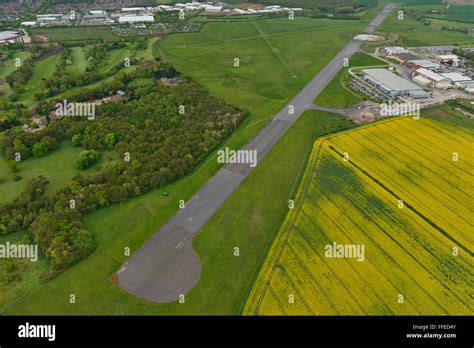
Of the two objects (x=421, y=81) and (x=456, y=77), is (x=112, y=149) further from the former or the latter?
(x=456, y=77)

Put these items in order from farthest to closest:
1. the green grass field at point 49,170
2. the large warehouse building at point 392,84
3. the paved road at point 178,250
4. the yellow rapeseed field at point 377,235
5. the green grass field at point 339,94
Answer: the large warehouse building at point 392,84 → the green grass field at point 339,94 → the green grass field at point 49,170 → the paved road at point 178,250 → the yellow rapeseed field at point 377,235

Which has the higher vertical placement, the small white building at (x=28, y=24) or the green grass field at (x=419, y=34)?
the small white building at (x=28, y=24)

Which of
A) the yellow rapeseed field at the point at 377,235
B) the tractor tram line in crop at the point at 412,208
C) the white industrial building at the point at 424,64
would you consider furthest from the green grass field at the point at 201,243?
the white industrial building at the point at 424,64

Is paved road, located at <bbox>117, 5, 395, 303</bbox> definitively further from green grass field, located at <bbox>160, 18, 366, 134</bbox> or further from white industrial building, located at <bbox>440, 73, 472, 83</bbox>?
white industrial building, located at <bbox>440, 73, 472, 83</bbox>

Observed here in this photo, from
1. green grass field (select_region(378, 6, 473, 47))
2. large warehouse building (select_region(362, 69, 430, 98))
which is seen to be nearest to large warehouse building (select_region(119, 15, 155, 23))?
green grass field (select_region(378, 6, 473, 47))

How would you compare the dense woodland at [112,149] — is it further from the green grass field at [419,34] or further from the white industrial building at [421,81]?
the green grass field at [419,34]

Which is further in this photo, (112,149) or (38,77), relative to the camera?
(38,77)

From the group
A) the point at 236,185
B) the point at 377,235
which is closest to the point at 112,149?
the point at 236,185

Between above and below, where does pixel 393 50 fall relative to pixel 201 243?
above

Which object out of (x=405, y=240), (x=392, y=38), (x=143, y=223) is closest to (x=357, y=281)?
(x=405, y=240)
